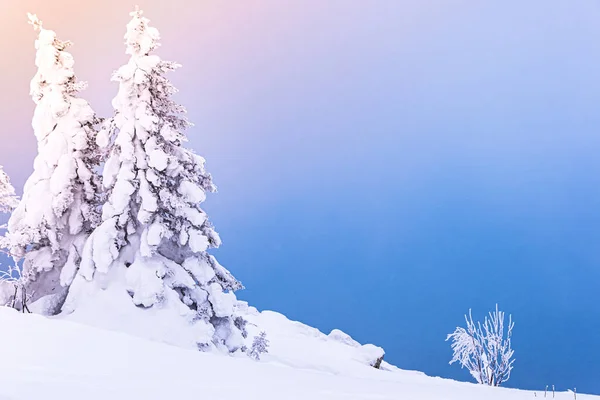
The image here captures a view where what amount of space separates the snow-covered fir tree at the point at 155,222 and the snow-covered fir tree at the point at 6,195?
3.90 metres

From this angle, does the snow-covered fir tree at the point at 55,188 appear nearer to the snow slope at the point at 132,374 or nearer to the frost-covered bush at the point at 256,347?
the frost-covered bush at the point at 256,347

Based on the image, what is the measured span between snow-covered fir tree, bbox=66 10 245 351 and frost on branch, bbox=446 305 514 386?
974 cm

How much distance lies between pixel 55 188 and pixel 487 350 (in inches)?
695

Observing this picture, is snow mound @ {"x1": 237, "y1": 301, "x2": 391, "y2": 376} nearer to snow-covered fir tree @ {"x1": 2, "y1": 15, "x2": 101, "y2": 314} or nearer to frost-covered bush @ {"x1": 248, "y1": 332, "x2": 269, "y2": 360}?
frost-covered bush @ {"x1": 248, "y1": 332, "x2": 269, "y2": 360}

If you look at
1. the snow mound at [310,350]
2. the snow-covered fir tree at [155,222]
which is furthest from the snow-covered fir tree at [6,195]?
the snow mound at [310,350]

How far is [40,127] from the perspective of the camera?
58.0 ft

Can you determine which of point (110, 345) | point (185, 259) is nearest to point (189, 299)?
point (185, 259)

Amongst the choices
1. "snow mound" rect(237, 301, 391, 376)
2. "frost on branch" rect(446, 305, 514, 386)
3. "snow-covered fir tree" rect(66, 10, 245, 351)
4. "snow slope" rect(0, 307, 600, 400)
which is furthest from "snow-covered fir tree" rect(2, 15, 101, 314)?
"frost on branch" rect(446, 305, 514, 386)

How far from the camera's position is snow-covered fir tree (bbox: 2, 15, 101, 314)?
53.5 ft

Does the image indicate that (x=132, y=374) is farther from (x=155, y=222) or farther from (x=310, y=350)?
(x=310, y=350)

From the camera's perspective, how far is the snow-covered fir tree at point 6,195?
1683 centimetres

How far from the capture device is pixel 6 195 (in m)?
17.0

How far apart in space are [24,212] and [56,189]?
1.76m

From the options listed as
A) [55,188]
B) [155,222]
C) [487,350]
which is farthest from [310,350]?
[55,188]
